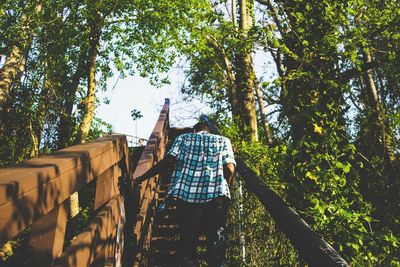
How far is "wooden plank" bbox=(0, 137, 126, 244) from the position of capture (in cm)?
113

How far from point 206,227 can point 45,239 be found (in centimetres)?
229

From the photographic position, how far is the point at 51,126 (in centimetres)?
1402

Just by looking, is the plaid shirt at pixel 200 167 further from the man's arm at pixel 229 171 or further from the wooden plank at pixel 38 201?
the wooden plank at pixel 38 201

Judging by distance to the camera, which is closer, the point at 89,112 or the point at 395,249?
the point at 395,249

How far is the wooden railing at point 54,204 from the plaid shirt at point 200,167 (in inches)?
45.4

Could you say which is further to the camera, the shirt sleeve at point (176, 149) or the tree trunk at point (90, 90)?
the tree trunk at point (90, 90)

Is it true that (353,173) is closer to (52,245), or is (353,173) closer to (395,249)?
(395,249)

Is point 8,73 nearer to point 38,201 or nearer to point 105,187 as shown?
point 105,187

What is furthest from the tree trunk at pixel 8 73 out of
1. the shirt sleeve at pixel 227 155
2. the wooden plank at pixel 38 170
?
the wooden plank at pixel 38 170

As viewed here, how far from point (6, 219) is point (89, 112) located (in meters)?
14.8

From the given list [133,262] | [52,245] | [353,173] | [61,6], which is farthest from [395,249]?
[61,6]

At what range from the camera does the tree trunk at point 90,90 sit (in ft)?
49.2

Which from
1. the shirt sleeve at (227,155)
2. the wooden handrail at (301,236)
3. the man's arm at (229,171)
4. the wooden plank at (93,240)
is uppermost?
the shirt sleeve at (227,155)

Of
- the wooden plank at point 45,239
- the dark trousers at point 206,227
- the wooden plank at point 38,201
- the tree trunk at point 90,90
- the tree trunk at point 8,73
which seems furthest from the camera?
the tree trunk at point 90,90
